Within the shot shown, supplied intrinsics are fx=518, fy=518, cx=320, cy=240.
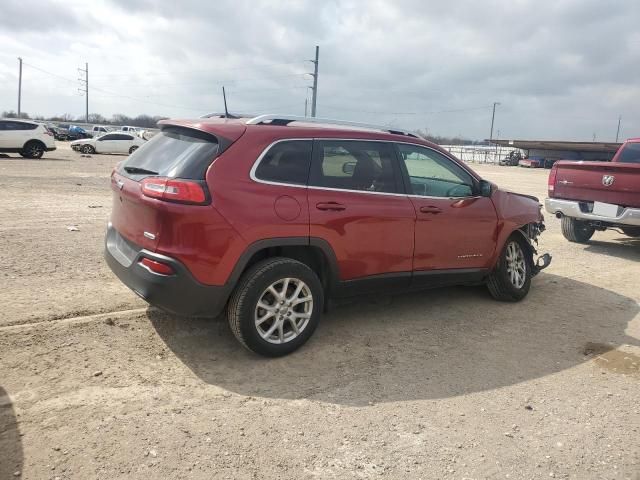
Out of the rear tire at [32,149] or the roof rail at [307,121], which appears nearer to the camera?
the roof rail at [307,121]

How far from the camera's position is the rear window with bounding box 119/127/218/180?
365 centimetres

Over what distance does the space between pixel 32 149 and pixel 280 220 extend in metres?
22.7

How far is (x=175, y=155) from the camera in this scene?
12.6 feet

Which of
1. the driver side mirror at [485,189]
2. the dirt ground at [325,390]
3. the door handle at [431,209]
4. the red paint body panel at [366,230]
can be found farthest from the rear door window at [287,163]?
the driver side mirror at [485,189]

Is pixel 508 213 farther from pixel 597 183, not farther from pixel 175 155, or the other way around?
pixel 597 183

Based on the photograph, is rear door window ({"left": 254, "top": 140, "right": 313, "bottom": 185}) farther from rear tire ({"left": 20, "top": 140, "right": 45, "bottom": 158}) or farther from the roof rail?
rear tire ({"left": 20, "top": 140, "right": 45, "bottom": 158})

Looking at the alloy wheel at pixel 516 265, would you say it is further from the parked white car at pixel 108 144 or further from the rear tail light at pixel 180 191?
the parked white car at pixel 108 144

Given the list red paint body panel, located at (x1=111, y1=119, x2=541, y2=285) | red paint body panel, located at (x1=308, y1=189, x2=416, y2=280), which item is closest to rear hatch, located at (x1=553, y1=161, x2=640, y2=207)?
red paint body panel, located at (x1=111, y1=119, x2=541, y2=285)

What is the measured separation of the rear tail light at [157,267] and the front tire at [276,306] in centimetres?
51

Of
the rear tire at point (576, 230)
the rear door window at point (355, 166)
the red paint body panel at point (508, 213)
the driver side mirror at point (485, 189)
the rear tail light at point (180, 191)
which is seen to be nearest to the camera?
the rear tail light at point (180, 191)

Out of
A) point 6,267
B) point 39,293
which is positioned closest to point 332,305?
point 39,293

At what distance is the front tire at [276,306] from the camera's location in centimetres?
371

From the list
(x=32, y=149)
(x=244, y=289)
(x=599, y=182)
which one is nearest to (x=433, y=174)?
(x=244, y=289)

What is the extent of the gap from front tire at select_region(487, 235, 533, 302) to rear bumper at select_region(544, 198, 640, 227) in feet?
9.73
